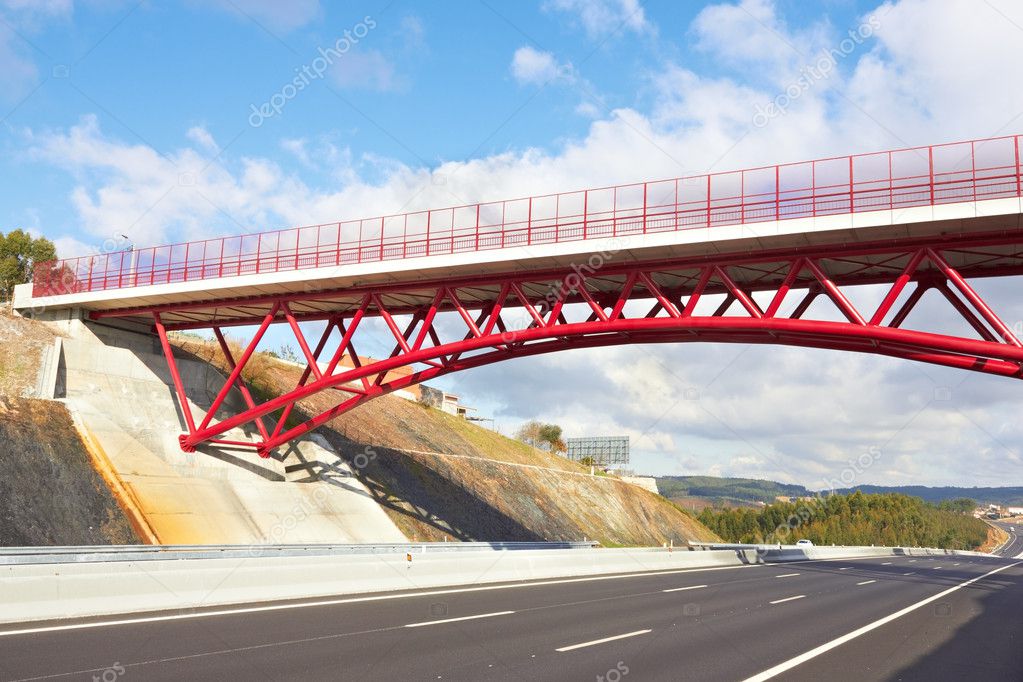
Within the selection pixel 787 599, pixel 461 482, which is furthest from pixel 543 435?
pixel 787 599

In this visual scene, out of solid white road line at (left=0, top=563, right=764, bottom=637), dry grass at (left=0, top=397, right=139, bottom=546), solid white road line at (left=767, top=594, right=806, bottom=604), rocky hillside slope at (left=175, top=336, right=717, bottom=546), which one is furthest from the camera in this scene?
rocky hillside slope at (left=175, top=336, right=717, bottom=546)

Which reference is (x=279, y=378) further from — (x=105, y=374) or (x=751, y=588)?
(x=751, y=588)

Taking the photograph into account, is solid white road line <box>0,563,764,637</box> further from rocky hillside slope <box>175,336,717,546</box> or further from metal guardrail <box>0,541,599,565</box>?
rocky hillside slope <box>175,336,717,546</box>

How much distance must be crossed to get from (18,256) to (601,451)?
64.4m

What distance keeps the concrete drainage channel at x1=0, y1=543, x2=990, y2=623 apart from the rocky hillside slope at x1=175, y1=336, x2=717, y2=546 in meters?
9.69

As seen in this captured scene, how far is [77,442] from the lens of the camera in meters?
29.0

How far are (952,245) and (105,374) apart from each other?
30.1 meters

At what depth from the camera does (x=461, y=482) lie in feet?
155

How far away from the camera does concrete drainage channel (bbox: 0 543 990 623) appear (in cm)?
1298

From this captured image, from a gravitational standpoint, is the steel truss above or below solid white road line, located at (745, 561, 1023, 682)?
above

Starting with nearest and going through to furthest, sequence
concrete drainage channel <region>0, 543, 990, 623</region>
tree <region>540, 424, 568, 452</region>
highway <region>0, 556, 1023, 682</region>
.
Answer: highway <region>0, 556, 1023, 682</region>
concrete drainage channel <region>0, 543, 990, 623</region>
tree <region>540, 424, 568, 452</region>

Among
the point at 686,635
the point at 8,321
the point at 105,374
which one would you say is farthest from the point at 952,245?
the point at 8,321

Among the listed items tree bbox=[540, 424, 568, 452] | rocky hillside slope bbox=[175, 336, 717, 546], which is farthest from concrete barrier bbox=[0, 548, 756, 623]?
tree bbox=[540, 424, 568, 452]

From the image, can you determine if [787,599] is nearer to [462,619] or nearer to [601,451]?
[462,619]
